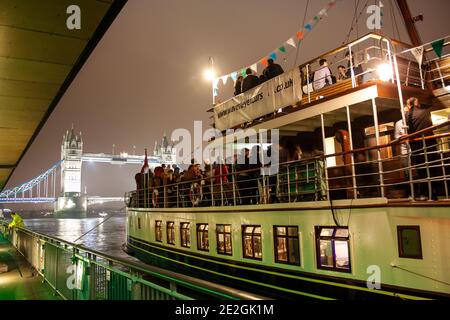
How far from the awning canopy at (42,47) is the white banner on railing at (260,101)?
593cm

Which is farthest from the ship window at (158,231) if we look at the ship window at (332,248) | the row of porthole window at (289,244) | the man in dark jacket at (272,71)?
the ship window at (332,248)

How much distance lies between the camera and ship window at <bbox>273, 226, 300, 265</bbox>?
911 centimetres

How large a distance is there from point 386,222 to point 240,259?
465 cm

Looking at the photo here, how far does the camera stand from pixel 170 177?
16.7 metres

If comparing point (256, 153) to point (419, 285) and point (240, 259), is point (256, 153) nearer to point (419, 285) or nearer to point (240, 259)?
point (240, 259)

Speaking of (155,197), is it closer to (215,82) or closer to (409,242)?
(215,82)

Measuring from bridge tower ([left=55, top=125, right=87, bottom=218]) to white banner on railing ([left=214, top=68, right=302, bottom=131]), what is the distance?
14401cm

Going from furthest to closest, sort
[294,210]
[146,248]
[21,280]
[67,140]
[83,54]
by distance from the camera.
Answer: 1. [67,140]
2. [146,248]
3. [21,280]
4. [294,210]
5. [83,54]

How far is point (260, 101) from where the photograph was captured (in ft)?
39.9

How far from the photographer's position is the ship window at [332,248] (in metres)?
8.12

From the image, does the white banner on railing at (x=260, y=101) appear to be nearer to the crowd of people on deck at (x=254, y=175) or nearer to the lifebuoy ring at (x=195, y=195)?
the crowd of people on deck at (x=254, y=175)

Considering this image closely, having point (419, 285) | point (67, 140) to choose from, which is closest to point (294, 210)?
point (419, 285)

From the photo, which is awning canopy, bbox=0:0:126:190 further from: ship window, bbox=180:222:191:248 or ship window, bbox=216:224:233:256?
ship window, bbox=180:222:191:248

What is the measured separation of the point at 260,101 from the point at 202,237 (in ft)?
16.2
